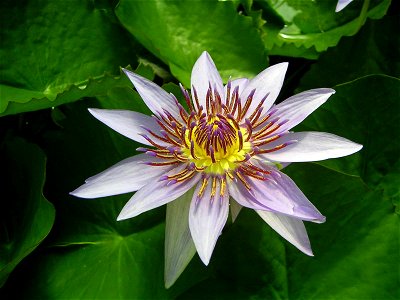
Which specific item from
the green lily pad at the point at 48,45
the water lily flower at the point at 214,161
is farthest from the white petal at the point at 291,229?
the green lily pad at the point at 48,45

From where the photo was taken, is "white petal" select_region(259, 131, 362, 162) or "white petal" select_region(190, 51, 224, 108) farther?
"white petal" select_region(190, 51, 224, 108)

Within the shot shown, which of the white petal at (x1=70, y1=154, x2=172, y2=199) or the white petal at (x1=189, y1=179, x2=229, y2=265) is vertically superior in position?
the white petal at (x1=189, y1=179, x2=229, y2=265)

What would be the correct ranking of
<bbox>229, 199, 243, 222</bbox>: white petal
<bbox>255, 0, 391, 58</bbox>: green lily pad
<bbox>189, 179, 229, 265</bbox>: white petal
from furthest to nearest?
<bbox>255, 0, 391, 58</bbox>: green lily pad < <bbox>229, 199, 243, 222</bbox>: white petal < <bbox>189, 179, 229, 265</bbox>: white petal

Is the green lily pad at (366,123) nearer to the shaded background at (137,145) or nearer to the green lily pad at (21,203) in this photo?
the shaded background at (137,145)

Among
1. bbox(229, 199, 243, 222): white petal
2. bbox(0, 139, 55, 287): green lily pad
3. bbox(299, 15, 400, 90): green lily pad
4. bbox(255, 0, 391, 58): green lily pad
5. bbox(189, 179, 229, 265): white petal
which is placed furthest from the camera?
bbox(255, 0, 391, 58): green lily pad

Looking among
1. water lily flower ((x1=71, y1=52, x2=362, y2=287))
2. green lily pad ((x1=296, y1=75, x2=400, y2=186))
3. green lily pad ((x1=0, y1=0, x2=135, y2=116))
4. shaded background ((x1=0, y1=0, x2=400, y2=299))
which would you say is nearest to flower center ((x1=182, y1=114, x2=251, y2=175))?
water lily flower ((x1=71, y1=52, x2=362, y2=287))

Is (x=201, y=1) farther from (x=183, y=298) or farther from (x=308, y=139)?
(x=183, y=298)

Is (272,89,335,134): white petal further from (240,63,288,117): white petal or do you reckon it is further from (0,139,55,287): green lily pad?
(0,139,55,287): green lily pad

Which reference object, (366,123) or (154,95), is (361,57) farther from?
(154,95)
